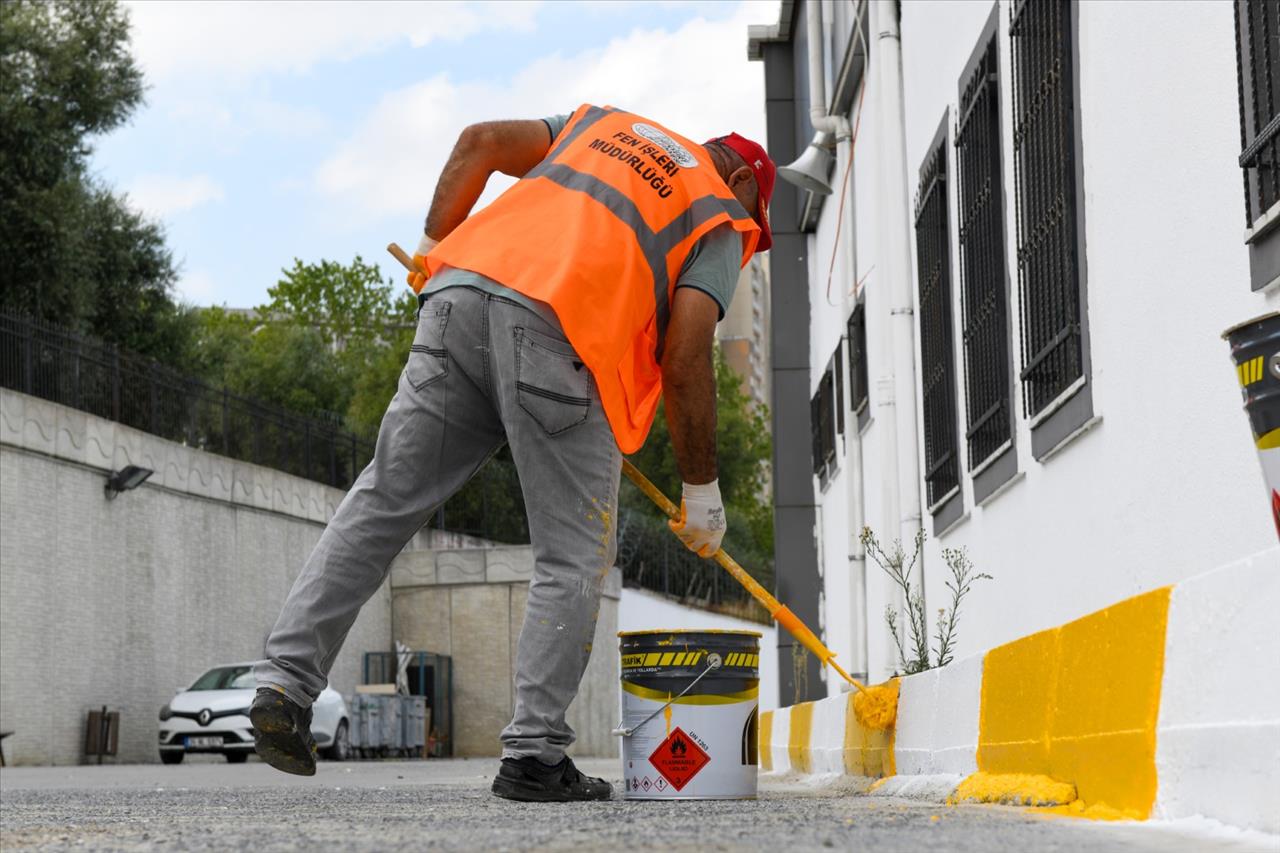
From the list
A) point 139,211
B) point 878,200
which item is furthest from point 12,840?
point 139,211

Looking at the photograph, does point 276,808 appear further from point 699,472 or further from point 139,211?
point 139,211

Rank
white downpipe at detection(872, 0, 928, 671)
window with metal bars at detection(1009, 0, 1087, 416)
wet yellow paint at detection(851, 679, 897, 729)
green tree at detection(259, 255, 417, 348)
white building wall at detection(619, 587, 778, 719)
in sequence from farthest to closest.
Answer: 1. green tree at detection(259, 255, 417, 348)
2. white building wall at detection(619, 587, 778, 719)
3. white downpipe at detection(872, 0, 928, 671)
4. window with metal bars at detection(1009, 0, 1087, 416)
5. wet yellow paint at detection(851, 679, 897, 729)

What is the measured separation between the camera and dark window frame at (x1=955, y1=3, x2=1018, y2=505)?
8.13m

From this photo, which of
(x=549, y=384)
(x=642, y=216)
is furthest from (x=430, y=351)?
(x=642, y=216)

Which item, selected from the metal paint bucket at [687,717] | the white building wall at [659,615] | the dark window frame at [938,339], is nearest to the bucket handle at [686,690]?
the metal paint bucket at [687,717]

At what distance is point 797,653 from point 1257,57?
1027 centimetres

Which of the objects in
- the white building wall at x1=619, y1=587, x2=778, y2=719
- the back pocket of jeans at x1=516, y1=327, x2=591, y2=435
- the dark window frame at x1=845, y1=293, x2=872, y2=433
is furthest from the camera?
the white building wall at x1=619, y1=587, x2=778, y2=719

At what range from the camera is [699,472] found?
5.23 m

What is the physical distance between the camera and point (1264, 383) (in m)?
2.57

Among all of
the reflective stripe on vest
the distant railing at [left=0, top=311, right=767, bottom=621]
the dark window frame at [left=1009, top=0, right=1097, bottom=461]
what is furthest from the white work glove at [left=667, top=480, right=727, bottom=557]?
the distant railing at [left=0, top=311, right=767, bottom=621]

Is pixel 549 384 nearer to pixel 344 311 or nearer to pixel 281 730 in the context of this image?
pixel 281 730

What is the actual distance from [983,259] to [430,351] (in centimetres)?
430

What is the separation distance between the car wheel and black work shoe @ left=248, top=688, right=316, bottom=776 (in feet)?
67.6

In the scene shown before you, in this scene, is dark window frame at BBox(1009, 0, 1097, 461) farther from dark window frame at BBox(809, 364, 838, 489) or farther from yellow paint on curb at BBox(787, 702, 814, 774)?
Answer: dark window frame at BBox(809, 364, 838, 489)
